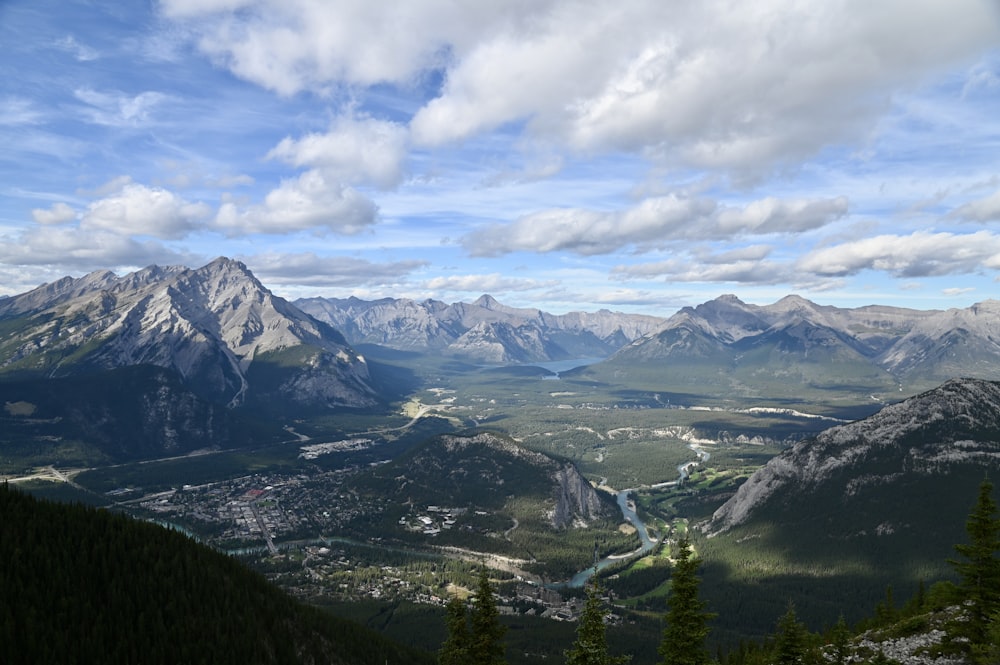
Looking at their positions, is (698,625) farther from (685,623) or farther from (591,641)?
(591,641)

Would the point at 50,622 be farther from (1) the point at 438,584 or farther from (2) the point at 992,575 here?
(1) the point at 438,584

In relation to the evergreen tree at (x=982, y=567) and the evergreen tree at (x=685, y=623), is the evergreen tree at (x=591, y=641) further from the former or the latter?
the evergreen tree at (x=982, y=567)

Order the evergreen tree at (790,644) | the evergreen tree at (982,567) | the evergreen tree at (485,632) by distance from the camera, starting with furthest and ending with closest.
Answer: the evergreen tree at (982,567) → the evergreen tree at (790,644) → the evergreen tree at (485,632)

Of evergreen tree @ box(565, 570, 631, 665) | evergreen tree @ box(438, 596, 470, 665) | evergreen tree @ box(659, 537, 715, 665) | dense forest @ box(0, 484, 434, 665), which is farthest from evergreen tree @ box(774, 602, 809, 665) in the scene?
dense forest @ box(0, 484, 434, 665)

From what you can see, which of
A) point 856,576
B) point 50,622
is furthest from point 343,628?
point 856,576

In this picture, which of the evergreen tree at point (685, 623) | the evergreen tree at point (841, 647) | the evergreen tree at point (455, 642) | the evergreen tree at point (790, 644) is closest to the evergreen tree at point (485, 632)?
the evergreen tree at point (455, 642)

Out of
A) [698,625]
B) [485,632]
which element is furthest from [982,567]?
[485,632]
